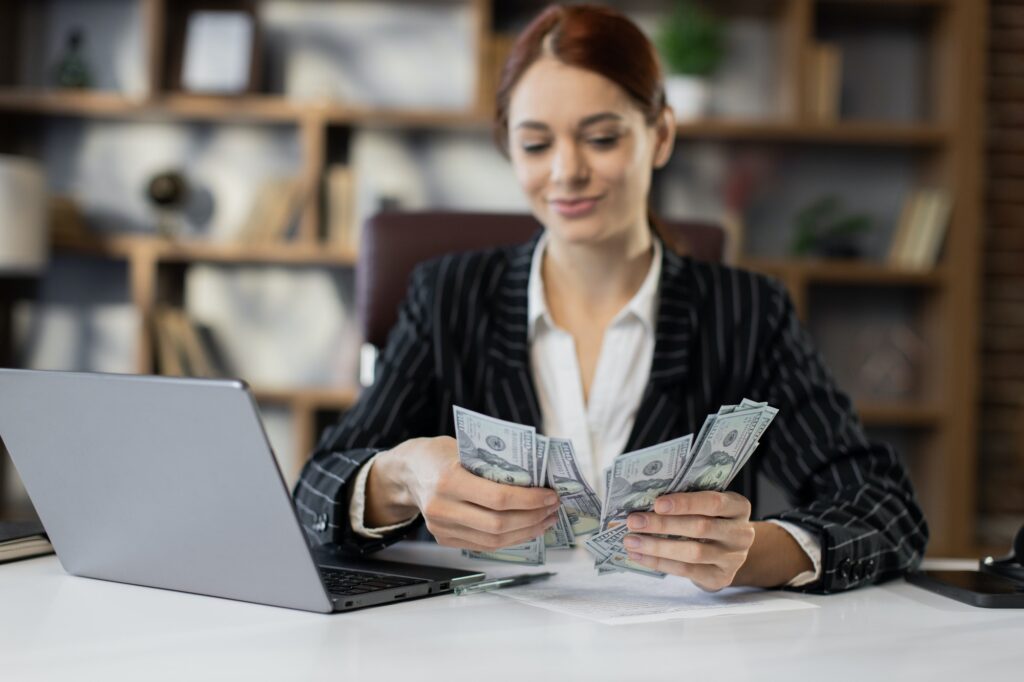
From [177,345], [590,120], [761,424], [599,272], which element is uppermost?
[590,120]

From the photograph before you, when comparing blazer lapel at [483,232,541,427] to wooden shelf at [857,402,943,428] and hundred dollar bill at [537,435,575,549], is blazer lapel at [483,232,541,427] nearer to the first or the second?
hundred dollar bill at [537,435,575,549]

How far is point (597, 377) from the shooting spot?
1695mm

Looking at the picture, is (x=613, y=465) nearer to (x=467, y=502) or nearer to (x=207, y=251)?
(x=467, y=502)

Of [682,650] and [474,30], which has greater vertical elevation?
[474,30]

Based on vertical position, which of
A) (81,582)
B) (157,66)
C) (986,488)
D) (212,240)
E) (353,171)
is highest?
(157,66)

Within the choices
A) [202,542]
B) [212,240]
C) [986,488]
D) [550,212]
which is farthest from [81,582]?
[986,488]

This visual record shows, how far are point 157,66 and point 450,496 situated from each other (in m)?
2.93

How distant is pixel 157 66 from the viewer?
3691mm

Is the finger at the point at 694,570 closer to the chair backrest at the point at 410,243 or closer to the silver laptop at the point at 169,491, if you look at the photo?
the silver laptop at the point at 169,491

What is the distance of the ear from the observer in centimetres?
179

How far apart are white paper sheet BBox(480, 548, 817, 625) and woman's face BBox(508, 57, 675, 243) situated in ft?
1.92

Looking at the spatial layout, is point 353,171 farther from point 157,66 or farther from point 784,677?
point 784,677

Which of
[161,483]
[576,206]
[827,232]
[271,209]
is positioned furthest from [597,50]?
[827,232]

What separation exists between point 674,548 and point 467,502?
7.5 inches
